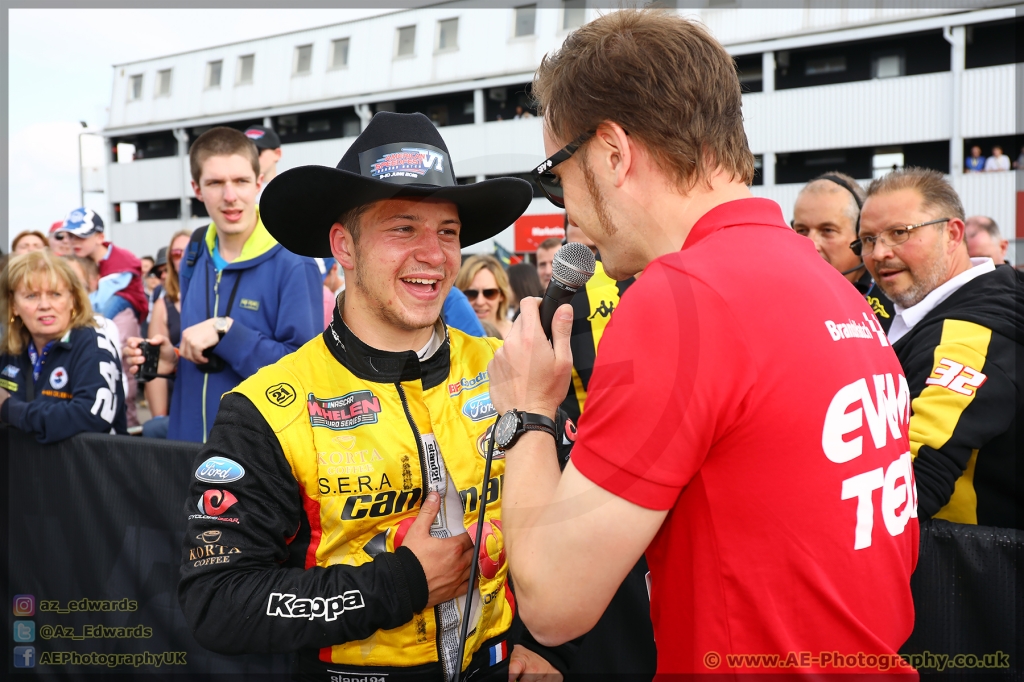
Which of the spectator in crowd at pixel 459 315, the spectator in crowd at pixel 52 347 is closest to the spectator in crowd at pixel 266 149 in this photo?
the spectator in crowd at pixel 52 347

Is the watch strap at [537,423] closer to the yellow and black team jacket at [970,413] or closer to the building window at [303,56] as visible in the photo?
the yellow and black team jacket at [970,413]

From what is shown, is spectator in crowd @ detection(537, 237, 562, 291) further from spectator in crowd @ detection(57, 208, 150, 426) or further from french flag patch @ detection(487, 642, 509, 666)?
french flag patch @ detection(487, 642, 509, 666)

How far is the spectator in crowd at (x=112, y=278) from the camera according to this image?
6.27m

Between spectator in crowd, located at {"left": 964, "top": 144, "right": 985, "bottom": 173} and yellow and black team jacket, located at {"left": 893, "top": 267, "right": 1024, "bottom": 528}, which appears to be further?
spectator in crowd, located at {"left": 964, "top": 144, "right": 985, "bottom": 173}

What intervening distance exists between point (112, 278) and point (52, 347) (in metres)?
2.77

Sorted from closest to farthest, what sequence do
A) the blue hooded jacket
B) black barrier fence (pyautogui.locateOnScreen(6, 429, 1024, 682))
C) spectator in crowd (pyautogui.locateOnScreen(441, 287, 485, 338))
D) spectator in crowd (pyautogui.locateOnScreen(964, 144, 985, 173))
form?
black barrier fence (pyautogui.locateOnScreen(6, 429, 1024, 682))
the blue hooded jacket
spectator in crowd (pyautogui.locateOnScreen(441, 287, 485, 338))
spectator in crowd (pyautogui.locateOnScreen(964, 144, 985, 173))

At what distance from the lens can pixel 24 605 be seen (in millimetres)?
3877

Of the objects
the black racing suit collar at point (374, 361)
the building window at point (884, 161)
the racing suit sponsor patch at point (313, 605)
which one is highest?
the building window at point (884, 161)

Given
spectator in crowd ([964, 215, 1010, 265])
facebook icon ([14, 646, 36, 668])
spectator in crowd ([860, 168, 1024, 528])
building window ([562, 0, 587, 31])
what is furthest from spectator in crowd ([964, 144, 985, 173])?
facebook icon ([14, 646, 36, 668])

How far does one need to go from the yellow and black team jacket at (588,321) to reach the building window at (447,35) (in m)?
2.10

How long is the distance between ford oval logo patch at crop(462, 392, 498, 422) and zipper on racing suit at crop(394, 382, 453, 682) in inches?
6.4

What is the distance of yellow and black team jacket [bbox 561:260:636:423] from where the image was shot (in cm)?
338

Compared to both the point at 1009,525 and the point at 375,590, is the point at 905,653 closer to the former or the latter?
the point at 1009,525

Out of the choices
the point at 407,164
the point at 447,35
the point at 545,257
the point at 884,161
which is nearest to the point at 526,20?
the point at 407,164
